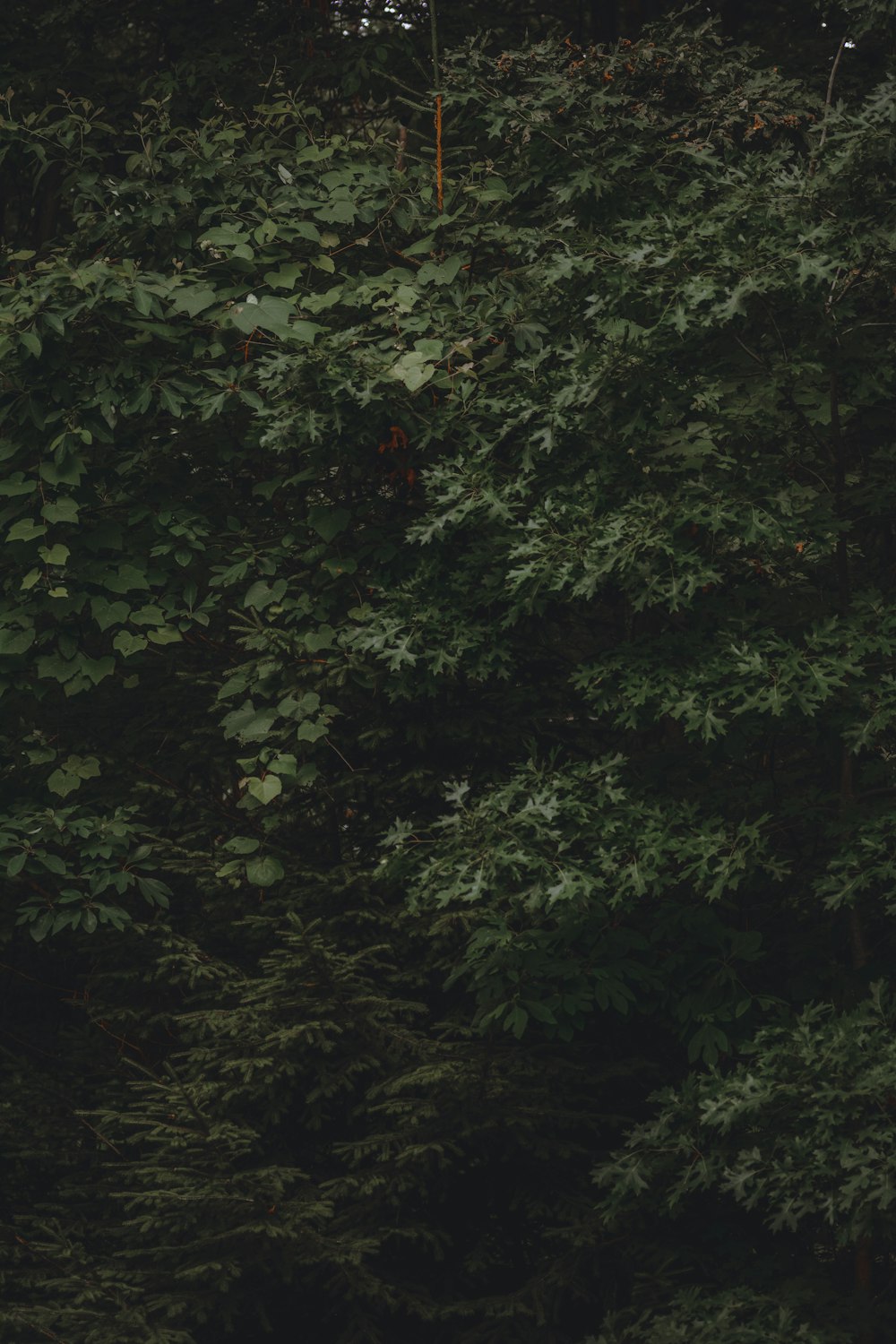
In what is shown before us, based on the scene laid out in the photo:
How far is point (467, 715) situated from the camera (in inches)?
190

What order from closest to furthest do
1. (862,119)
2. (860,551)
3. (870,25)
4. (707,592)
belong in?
(862,119) < (870,25) < (707,592) < (860,551)

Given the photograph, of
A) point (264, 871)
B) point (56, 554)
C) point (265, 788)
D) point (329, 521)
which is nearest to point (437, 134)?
point (329, 521)

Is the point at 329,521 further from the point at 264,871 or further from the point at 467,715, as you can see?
the point at 264,871

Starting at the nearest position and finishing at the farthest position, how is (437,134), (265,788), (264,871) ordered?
(265,788) → (264,871) → (437,134)

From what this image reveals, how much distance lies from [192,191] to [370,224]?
60 centimetres

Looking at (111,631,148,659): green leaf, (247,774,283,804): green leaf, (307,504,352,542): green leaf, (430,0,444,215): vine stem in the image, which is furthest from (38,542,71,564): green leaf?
(430,0,444,215): vine stem

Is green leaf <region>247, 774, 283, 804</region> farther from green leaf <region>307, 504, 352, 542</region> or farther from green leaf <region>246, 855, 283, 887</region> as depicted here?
green leaf <region>307, 504, 352, 542</region>

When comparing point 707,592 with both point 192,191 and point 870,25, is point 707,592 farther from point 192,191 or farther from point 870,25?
point 192,191

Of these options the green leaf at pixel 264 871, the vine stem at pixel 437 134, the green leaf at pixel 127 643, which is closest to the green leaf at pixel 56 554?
the green leaf at pixel 127 643

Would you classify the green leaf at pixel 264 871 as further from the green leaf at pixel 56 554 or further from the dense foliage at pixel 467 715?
the green leaf at pixel 56 554

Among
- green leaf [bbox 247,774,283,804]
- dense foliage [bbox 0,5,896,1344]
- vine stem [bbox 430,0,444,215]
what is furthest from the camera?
vine stem [bbox 430,0,444,215]

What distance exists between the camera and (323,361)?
4523mm

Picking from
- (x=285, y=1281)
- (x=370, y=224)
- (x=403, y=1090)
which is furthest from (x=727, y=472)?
(x=285, y=1281)

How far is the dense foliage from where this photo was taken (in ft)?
12.6
